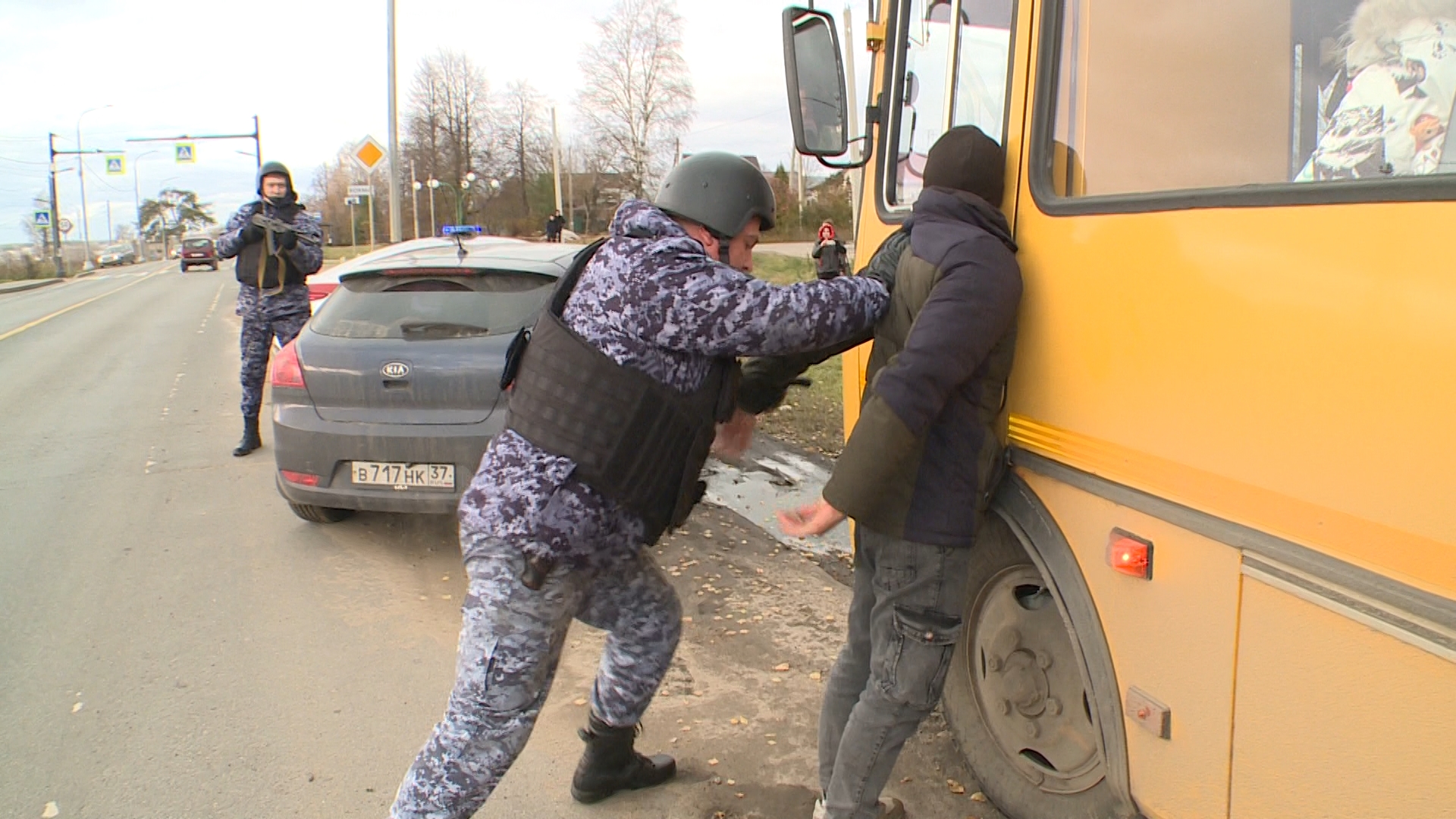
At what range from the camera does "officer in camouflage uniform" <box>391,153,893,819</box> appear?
7.34 ft

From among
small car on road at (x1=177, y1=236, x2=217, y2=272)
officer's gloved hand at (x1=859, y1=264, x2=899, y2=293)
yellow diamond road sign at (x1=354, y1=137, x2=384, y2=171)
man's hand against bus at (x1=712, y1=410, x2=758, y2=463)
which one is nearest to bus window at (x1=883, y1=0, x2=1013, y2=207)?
officer's gloved hand at (x1=859, y1=264, x2=899, y2=293)

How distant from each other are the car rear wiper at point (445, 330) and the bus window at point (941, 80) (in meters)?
2.75

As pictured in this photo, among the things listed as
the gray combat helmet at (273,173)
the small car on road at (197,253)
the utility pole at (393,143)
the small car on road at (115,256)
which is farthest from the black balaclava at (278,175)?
the small car on road at (115,256)

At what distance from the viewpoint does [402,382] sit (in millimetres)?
4996

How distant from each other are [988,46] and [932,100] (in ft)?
1.13

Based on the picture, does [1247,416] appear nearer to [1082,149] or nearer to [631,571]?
[1082,149]

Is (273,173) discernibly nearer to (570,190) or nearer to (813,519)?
(813,519)

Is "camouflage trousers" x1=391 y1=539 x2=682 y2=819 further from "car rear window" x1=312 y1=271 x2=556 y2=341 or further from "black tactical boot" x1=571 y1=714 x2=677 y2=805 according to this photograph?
"car rear window" x1=312 y1=271 x2=556 y2=341

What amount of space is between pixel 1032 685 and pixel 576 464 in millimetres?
1297

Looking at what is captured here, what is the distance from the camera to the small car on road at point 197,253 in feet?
151

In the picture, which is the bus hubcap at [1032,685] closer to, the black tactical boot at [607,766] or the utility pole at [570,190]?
the black tactical boot at [607,766]

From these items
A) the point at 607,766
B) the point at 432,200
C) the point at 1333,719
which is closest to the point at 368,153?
the point at 607,766

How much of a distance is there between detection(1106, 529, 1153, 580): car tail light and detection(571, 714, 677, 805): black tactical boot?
1.58 metres

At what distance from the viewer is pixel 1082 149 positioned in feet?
6.91
